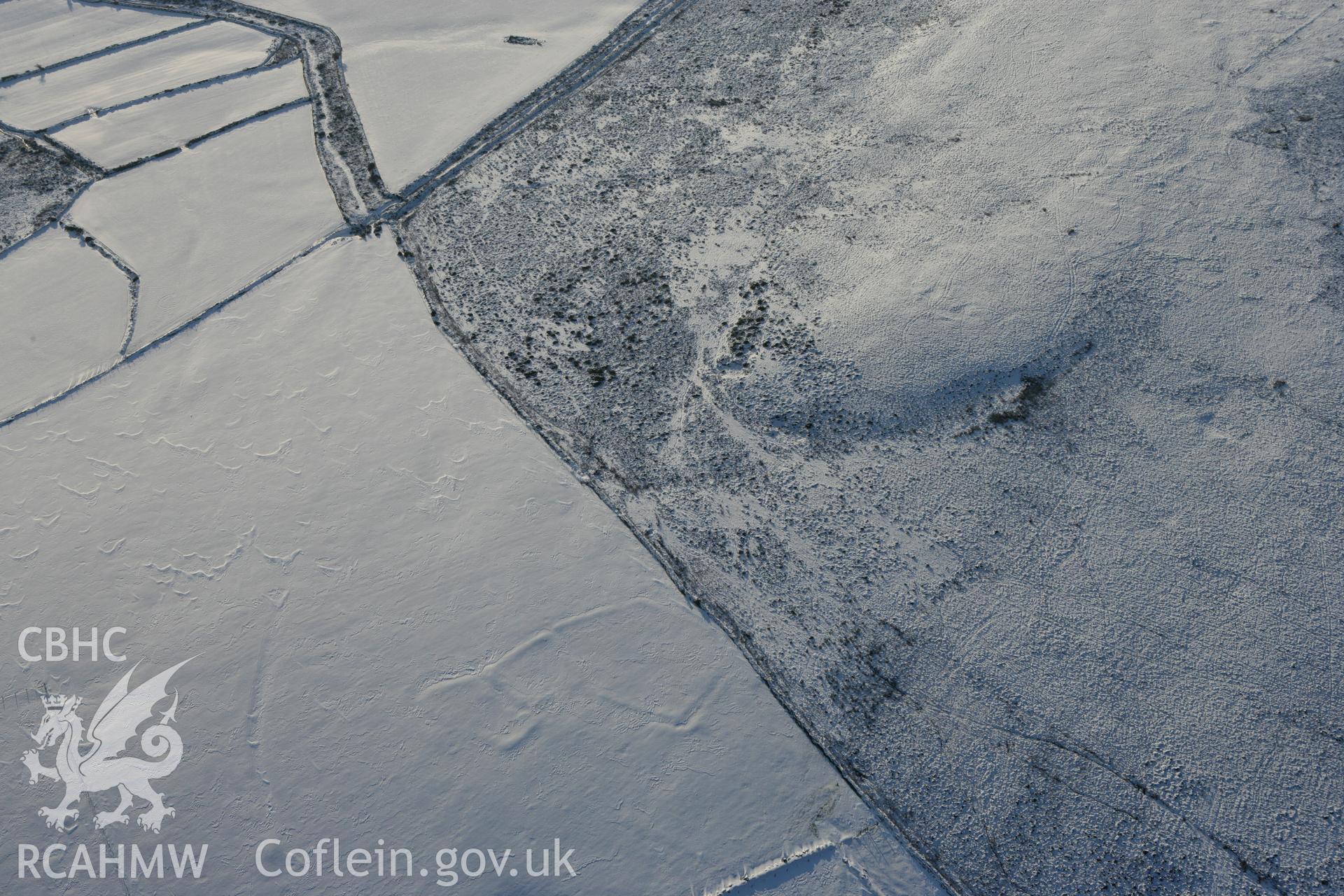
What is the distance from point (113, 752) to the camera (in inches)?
276

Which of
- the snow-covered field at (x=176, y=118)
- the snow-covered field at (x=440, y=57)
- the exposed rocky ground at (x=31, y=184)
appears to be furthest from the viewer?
the snow-covered field at (x=176, y=118)

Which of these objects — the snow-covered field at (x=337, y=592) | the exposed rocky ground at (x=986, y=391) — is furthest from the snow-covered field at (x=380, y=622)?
the exposed rocky ground at (x=986, y=391)

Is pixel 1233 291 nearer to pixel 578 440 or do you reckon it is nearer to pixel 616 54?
pixel 578 440

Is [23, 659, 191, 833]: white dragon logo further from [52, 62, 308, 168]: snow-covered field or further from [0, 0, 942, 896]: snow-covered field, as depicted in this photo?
[52, 62, 308, 168]: snow-covered field

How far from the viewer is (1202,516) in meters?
7.69

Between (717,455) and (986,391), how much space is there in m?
2.83

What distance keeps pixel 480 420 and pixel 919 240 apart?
5.36 metres

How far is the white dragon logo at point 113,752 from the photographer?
6.79 meters

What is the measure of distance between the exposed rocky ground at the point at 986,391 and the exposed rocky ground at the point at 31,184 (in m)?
4.97

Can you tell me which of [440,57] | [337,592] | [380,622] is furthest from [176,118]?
[380,622]

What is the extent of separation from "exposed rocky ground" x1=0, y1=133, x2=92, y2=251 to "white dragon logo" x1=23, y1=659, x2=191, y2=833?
22.3ft

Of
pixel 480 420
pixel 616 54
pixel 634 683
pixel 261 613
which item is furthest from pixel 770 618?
pixel 616 54

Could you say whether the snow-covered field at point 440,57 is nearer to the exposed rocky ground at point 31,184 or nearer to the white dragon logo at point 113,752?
the exposed rocky ground at point 31,184

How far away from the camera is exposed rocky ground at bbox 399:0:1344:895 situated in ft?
22.1
